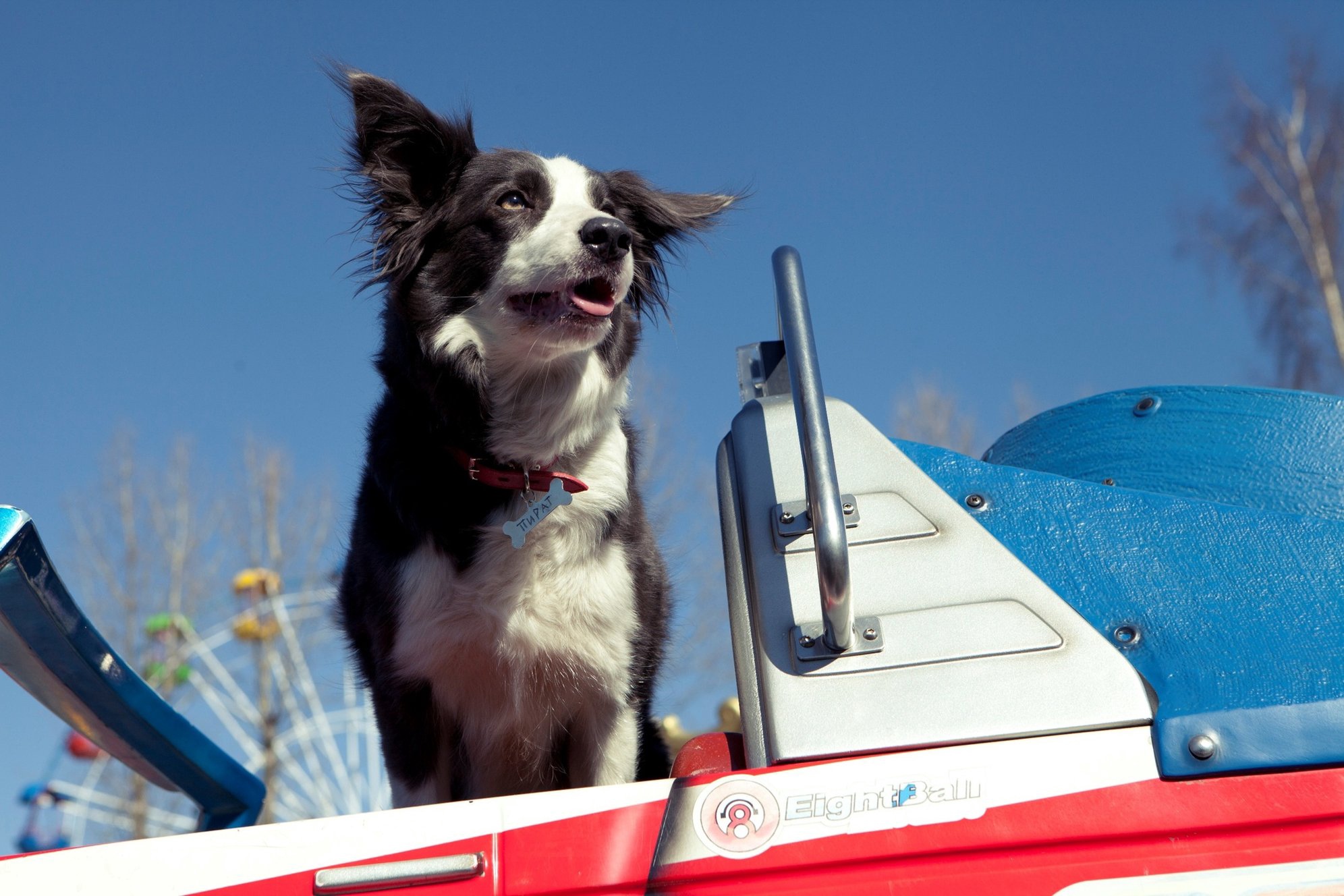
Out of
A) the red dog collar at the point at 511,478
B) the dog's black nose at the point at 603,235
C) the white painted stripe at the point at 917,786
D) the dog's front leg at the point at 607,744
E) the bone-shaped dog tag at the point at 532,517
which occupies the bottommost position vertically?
the dog's front leg at the point at 607,744

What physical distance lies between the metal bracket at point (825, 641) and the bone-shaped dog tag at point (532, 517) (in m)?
1.21

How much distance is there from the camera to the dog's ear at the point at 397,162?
302 centimetres

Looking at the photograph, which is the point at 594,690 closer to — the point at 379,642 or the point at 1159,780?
the point at 379,642

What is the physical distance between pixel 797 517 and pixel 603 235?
5.03ft

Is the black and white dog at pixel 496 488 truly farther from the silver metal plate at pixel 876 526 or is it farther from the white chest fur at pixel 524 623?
the silver metal plate at pixel 876 526

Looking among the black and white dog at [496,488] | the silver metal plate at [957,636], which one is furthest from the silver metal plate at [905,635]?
the black and white dog at [496,488]

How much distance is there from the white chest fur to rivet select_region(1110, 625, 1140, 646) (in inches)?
60.9

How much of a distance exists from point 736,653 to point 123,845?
0.89m

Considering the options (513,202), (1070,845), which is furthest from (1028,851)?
(513,202)

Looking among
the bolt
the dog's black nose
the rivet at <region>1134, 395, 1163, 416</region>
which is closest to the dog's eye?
the dog's black nose

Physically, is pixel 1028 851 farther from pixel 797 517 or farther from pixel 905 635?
pixel 797 517

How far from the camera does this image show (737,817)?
1.34 m

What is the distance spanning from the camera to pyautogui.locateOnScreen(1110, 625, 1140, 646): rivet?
1485mm

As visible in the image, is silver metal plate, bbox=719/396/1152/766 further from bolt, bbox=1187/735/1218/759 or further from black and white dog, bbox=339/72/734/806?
black and white dog, bbox=339/72/734/806
